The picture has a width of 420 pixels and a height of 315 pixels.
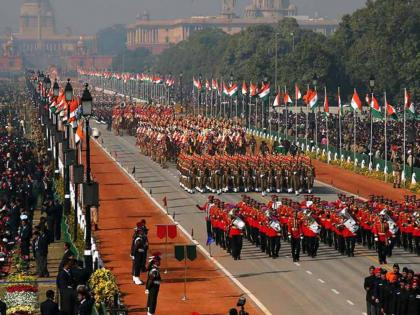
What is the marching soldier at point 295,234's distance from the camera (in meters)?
43.3

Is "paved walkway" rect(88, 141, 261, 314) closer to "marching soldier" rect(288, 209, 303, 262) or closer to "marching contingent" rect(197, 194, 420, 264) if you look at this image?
"marching contingent" rect(197, 194, 420, 264)

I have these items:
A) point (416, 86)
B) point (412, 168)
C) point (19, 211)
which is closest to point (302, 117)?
point (416, 86)

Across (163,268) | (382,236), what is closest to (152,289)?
(163,268)

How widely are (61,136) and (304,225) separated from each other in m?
25.1

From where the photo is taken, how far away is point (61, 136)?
66.6 meters

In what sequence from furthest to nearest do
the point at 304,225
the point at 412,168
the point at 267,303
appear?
the point at 412,168 → the point at 304,225 → the point at 267,303

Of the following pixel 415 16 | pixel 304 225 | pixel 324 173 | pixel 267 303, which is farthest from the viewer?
pixel 415 16

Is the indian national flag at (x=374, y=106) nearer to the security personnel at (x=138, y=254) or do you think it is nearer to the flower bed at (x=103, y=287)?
the security personnel at (x=138, y=254)

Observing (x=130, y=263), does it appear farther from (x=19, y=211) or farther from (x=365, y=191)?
(x=365, y=191)

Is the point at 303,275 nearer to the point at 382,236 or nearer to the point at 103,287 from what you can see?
the point at 382,236

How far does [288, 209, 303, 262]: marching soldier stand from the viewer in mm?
43275

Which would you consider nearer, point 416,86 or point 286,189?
point 286,189

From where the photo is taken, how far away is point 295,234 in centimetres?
4334

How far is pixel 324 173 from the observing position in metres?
76.8
